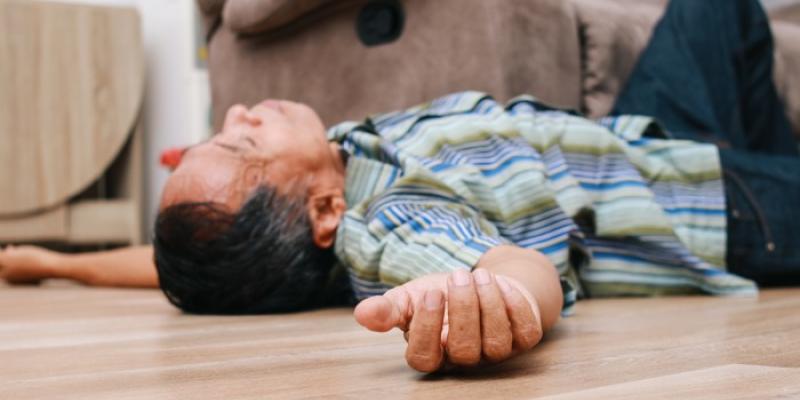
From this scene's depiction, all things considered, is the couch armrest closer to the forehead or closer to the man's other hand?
the forehead

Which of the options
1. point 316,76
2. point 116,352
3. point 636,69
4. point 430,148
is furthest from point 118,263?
point 636,69

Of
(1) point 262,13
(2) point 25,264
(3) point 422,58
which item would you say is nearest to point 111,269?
(2) point 25,264

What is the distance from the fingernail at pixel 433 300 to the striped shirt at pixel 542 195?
1.16 ft

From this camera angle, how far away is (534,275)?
75 centimetres

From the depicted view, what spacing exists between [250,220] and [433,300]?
508 mm

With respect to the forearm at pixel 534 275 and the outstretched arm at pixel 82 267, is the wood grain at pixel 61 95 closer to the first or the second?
the outstretched arm at pixel 82 267

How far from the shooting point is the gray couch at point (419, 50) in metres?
1.51

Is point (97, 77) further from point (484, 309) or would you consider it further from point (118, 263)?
point (484, 309)

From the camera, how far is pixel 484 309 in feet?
1.80

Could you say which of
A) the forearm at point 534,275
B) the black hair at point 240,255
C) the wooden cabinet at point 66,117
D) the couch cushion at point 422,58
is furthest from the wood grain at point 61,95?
the forearm at point 534,275

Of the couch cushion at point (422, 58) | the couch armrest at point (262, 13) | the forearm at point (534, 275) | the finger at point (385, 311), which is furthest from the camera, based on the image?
the couch armrest at point (262, 13)

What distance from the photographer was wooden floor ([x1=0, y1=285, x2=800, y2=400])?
536 mm

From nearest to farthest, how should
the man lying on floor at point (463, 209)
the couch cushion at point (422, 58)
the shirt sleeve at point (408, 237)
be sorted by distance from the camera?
1. the shirt sleeve at point (408, 237)
2. the man lying on floor at point (463, 209)
3. the couch cushion at point (422, 58)

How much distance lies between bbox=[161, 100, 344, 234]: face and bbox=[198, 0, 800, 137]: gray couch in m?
0.43
